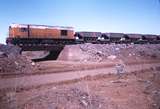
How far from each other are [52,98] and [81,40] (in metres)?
31.5

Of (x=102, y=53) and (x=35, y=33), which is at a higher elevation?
(x=35, y=33)

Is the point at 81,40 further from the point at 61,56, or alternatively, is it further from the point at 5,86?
the point at 5,86

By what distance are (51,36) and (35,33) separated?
291 centimetres

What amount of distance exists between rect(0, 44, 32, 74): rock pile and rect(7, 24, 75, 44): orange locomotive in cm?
645

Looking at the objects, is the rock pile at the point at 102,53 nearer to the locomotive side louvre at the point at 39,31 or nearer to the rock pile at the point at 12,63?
the locomotive side louvre at the point at 39,31

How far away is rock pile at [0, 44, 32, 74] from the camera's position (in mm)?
24234

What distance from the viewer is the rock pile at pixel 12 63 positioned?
24234 millimetres

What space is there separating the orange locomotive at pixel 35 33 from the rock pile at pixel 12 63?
6.45 metres

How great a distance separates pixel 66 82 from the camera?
19.5m

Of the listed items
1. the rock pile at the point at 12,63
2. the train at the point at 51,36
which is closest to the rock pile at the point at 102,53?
the train at the point at 51,36

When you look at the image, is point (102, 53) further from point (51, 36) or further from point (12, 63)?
point (12, 63)

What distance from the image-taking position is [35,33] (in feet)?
122

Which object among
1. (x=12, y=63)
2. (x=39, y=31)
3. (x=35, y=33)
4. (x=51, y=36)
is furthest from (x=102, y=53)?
(x=12, y=63)

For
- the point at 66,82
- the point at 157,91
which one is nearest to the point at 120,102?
the point at 157,91
